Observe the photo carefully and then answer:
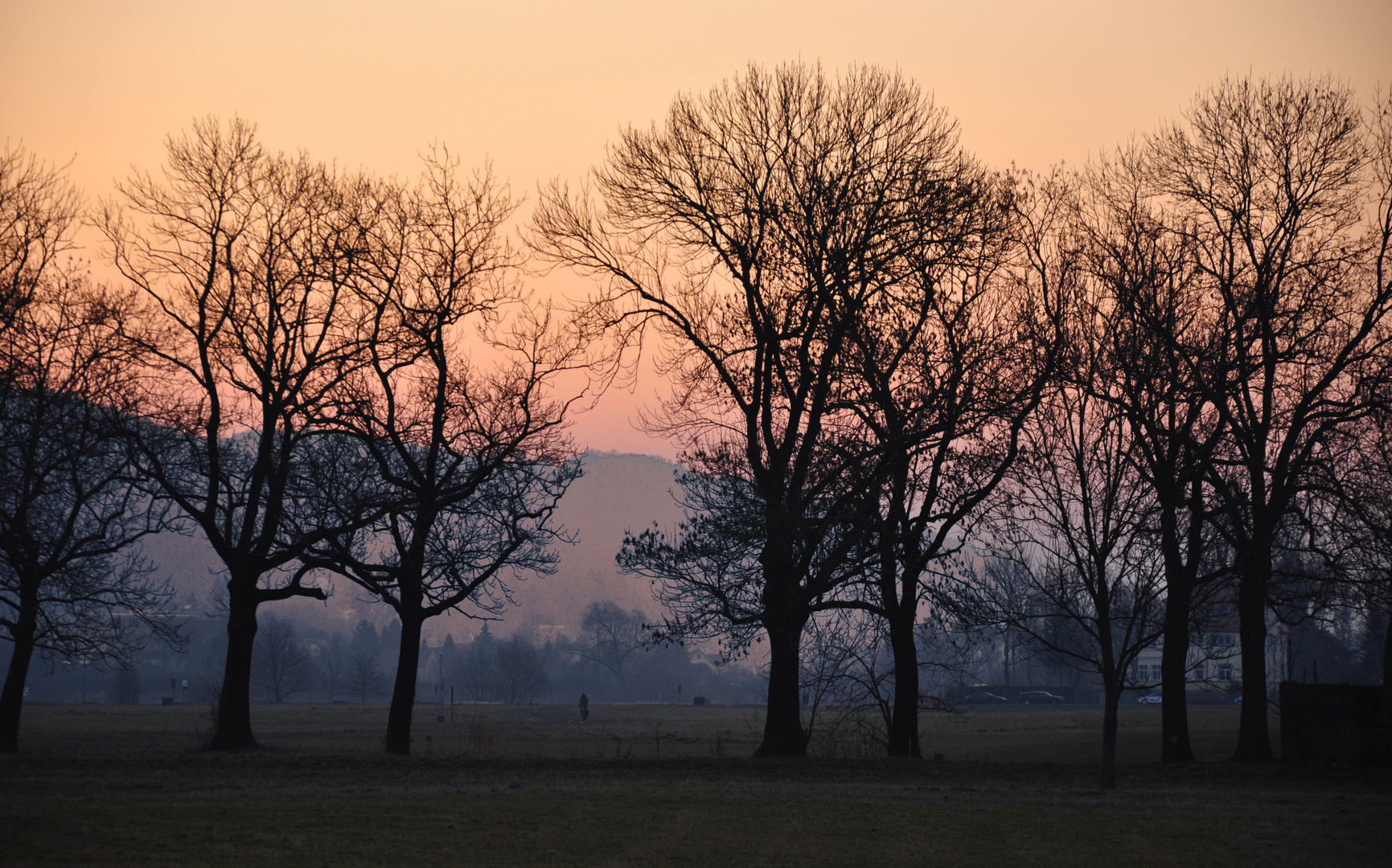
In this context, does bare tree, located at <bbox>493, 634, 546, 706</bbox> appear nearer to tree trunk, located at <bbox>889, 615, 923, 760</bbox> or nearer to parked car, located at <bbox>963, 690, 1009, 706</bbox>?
parked car, located at <bbox>963, 690, 1009, 706</bbox>

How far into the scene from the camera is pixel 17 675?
24.0 m

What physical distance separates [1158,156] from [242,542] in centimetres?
2305

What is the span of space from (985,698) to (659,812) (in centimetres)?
8080

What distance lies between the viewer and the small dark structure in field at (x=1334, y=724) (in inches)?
862

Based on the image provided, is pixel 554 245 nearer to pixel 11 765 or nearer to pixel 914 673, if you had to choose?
pixel 914 673

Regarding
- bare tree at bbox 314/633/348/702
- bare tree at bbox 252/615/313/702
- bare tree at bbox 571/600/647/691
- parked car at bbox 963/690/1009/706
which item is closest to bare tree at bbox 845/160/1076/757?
parked car at bbox 963/690/1009/706

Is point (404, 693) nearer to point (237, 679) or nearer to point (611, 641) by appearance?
point (237, 679)

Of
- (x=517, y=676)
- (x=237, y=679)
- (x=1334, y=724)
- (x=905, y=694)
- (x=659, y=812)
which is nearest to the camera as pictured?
(x=659, y=812)

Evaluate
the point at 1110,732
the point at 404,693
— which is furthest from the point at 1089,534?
the point at 404,693

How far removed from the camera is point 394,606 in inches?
983

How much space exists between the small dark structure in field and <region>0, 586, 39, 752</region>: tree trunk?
27301 millimetres

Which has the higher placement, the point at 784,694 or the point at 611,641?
the point at 784,694

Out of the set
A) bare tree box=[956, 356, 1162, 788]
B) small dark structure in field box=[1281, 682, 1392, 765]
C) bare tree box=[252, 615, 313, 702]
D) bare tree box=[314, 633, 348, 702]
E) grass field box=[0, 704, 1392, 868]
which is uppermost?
bare tree box=[956, 356, 1162, 788]

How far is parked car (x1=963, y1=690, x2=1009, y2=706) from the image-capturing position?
284 feet
